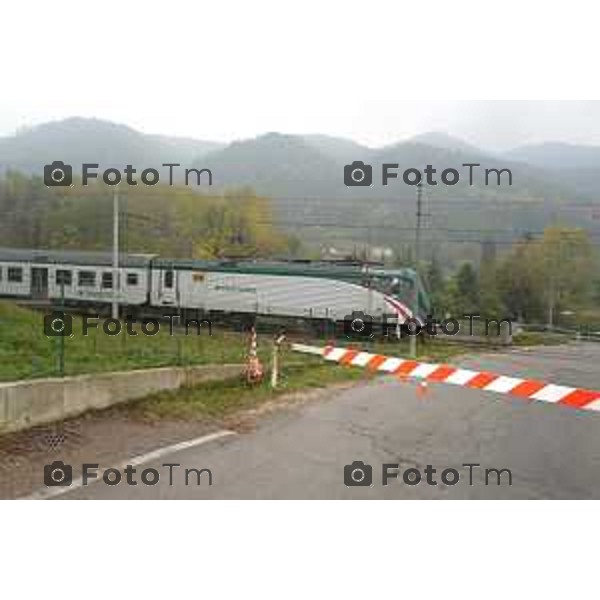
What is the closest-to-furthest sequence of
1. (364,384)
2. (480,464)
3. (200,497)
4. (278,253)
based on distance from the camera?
(200,497) → (480,464) → (364,384) → (278,253)

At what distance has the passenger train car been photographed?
28.7 m

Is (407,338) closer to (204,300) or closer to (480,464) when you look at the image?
(204,300)

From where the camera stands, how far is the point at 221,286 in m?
30.8

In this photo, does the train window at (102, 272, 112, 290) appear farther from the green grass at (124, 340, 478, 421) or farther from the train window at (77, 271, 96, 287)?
A: the green grass at (124, 340, 478, 421)

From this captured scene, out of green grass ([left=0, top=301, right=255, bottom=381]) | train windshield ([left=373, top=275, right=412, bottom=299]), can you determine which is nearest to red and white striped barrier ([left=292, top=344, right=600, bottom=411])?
green grass ([left=0, top=301, right=255, bottom=381])

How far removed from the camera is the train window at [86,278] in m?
32.4

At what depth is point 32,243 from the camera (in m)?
65.4

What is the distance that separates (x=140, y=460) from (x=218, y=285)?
2370cm

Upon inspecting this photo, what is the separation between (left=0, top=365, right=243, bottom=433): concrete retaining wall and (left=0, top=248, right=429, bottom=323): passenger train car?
16.8m

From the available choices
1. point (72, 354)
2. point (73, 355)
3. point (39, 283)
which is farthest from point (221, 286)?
point (73, 355)

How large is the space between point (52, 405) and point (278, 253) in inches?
2164

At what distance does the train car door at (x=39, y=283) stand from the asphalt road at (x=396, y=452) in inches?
963

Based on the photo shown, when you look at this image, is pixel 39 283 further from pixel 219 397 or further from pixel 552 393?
pixel 552 393

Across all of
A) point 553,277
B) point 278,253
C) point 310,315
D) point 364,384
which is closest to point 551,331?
point 553,277
